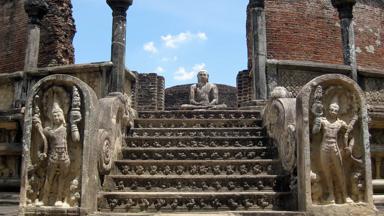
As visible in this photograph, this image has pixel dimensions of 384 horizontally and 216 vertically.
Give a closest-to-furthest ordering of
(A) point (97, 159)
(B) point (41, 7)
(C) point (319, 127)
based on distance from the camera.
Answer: (C) point (319, 127) → (A) point (97, 159) → (B) point (41, 7)

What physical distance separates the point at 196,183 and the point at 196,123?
212 centimetres

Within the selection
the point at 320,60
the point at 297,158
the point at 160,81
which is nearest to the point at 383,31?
the point at 320,60

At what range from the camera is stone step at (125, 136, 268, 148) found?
7.75m

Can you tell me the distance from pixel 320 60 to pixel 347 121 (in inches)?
402

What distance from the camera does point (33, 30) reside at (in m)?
10.4

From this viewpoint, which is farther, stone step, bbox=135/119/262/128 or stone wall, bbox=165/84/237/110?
stone wall, bbox=165/84/237/110

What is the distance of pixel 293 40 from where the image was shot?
1562 centimetres

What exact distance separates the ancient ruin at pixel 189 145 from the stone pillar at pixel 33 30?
2 centimetres

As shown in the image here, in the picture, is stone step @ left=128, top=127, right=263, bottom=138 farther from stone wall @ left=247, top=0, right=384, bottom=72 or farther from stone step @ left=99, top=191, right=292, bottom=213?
stone wall @ left=247, top=0, right=384, bottom=72

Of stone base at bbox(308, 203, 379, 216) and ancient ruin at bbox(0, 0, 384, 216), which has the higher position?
ancient ruin at bbox(0, 0, 384, 216)

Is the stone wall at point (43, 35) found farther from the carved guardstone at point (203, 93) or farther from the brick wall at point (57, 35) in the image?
the carved guardstone at point (203, 93)

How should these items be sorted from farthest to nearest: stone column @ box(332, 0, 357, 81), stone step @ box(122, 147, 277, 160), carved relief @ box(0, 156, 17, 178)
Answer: stone column @ box(332, 0, 357, 81) < carved relief @ box(0, 156, 17, 178) < stone step @ box(122, 147, 277, 160)

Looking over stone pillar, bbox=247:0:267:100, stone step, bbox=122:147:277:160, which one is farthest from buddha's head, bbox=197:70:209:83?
stone step, bbox=122:147:277:160

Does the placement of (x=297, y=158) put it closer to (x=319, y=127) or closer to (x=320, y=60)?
(x=319, y=127)
